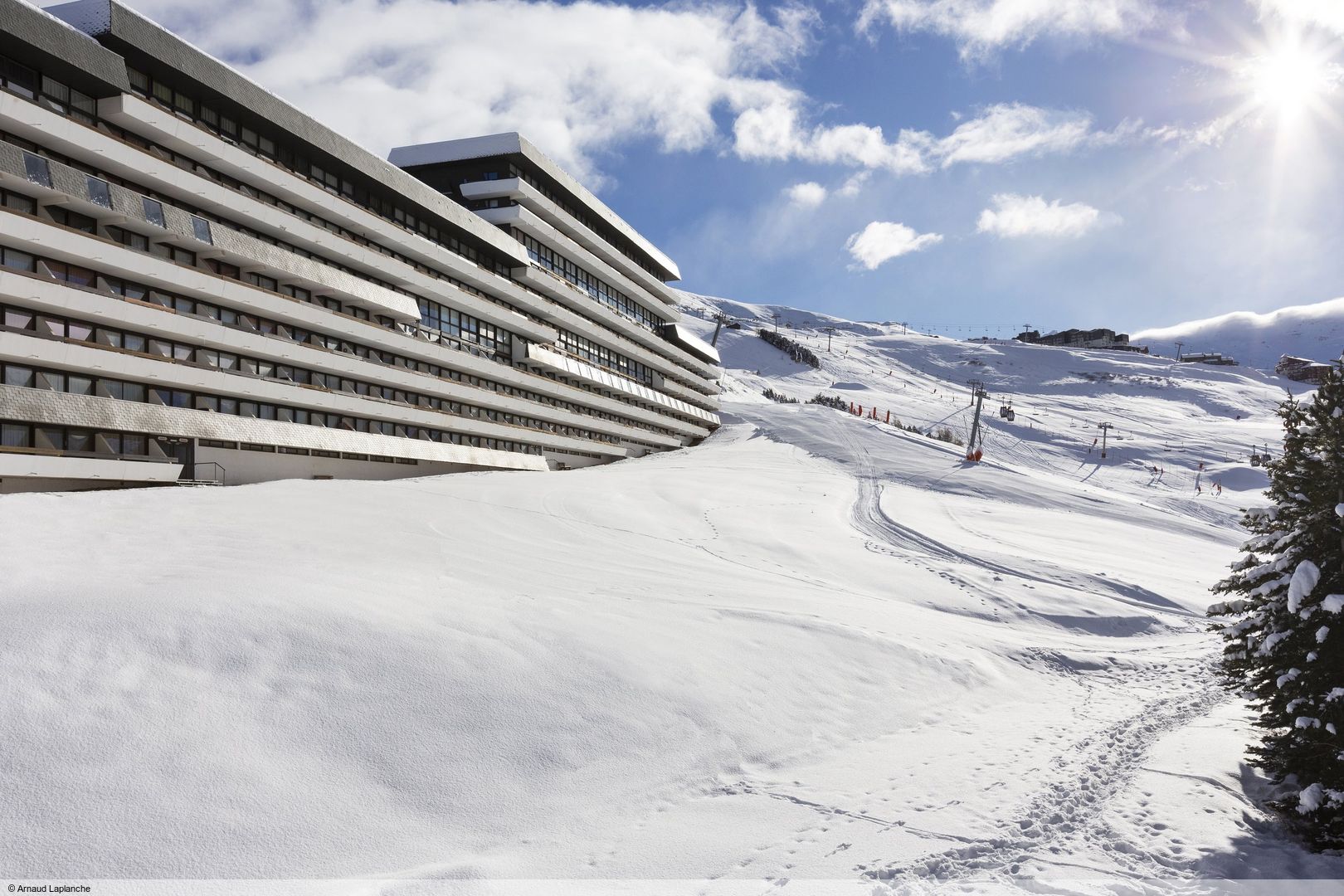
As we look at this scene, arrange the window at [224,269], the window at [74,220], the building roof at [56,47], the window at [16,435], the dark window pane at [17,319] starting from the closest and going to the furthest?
the building roof at [56,47]
the window at [16,435]
the dark window pane at [17,319]
the window at [74,220]
the window at [224,269]

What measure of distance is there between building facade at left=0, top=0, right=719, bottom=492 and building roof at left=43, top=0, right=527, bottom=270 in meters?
0.08

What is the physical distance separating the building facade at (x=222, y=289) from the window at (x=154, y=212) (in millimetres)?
54

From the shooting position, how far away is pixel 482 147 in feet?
174

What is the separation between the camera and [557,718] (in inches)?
360

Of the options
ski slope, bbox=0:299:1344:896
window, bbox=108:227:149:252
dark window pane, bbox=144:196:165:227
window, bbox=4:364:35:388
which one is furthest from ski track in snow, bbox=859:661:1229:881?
window, bbox=108:227:149:252

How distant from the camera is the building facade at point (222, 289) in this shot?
2289 centimetres

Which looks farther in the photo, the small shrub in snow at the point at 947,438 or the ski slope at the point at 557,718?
the small shrub in snow at the point at 947,438

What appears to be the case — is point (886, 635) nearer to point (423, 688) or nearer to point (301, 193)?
point (423, 688)

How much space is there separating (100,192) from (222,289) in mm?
5114

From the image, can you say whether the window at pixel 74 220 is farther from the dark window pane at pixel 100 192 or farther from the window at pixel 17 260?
the window at pixel 17 260

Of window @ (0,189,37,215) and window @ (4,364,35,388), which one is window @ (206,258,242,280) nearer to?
window @ (0,189,37,215)

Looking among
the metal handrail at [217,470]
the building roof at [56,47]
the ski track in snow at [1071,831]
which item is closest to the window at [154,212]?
the building roof at [56,47]

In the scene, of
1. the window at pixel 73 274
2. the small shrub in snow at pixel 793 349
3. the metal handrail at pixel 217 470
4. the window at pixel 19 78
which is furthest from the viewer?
the small shrub in snow at pixel 793 349

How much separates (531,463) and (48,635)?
4104 centimetres
